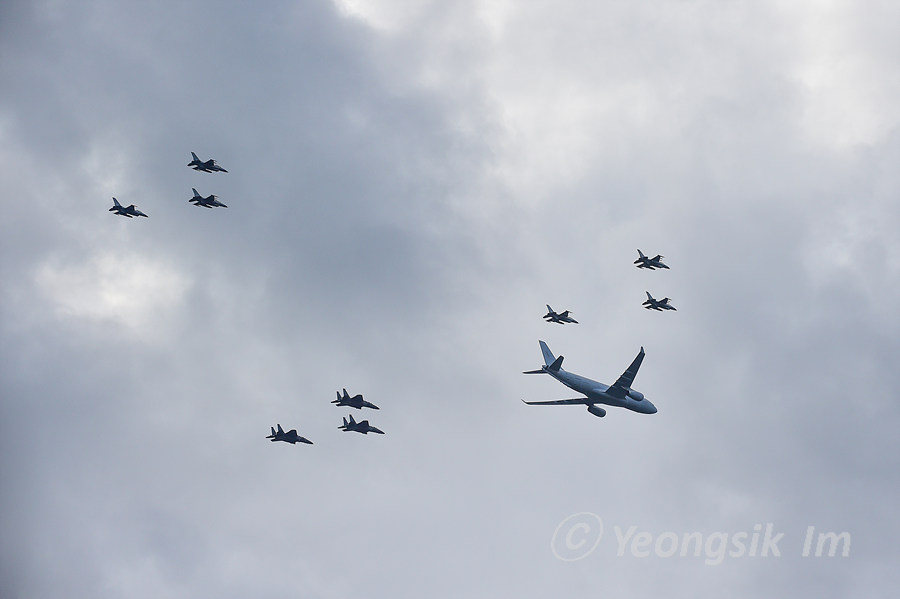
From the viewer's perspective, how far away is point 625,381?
165m

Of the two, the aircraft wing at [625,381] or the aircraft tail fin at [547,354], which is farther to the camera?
the aircraft tail fin at [547,354]

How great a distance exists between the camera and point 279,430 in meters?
174

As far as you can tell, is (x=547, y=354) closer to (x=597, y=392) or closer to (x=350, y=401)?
(x=597, y=392)

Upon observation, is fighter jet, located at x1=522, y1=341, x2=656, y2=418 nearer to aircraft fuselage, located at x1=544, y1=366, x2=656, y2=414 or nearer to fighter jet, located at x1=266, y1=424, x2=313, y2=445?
aircraft fuselage, located at x1=544, y1=366, x2=656, y2=414

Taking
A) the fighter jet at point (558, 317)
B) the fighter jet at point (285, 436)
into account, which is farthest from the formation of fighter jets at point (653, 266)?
the fighter jet at point (285, 436)

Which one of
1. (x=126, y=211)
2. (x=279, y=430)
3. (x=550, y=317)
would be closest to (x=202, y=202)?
(x=126, y=211)

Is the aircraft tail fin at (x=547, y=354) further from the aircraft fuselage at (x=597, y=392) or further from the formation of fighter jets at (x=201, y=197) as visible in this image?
the formation of fighter jets at (x=201, y=197)

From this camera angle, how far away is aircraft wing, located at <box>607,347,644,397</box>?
162m

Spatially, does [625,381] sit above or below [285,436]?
above

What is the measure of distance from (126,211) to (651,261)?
101m

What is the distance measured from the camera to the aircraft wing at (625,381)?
531 ft

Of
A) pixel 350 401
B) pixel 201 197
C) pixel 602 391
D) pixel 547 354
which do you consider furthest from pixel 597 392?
pixel 201 197

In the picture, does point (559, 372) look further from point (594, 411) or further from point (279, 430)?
point (279, 430)

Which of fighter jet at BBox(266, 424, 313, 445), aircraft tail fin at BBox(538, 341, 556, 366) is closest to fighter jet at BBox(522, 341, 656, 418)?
aircraft tail fin at BBox(538, 341, 556, 366)
